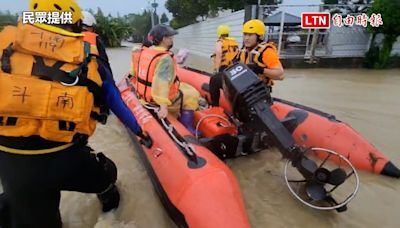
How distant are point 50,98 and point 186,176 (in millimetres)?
965

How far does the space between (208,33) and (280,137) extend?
1511 cm

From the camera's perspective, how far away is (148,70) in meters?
2.88

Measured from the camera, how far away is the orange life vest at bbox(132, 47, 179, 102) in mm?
2797

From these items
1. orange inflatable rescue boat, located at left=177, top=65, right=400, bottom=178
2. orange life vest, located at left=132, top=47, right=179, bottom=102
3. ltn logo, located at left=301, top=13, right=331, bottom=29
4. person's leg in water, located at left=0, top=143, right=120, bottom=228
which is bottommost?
orange inflatable rescue boat, located at left=177, top=65, right=400, bottom=178

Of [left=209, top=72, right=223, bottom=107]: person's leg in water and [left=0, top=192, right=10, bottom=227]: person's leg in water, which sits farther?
[left=209, top=72, right=223, bottom=107]: person's leg in water

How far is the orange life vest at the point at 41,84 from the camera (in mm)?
1403

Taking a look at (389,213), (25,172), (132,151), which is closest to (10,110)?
(25,172)

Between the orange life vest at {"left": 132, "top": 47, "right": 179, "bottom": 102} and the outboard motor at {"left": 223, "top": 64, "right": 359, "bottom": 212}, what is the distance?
607mm

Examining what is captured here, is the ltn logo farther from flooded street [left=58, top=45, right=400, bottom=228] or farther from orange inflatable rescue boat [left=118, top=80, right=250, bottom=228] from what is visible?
orange inflatable rescue boat [left=118, top=80, right=250, bottom=228]

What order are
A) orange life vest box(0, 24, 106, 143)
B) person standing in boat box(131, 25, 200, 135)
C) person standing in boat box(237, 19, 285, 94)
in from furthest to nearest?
person standing in boat box(237, 19, 285, 94) → person standing in boat box(131, 25, 200, 135) → orange life vest box(0, 24, 106, 143)

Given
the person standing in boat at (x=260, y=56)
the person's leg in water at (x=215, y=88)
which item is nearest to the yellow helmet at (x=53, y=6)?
the person standing in boat at (x=260, y=56)

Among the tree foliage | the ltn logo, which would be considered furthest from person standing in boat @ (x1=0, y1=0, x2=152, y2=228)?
the tree foliage

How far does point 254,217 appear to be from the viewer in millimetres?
2266

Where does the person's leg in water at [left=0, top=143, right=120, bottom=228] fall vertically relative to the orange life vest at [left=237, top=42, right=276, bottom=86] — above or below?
below
